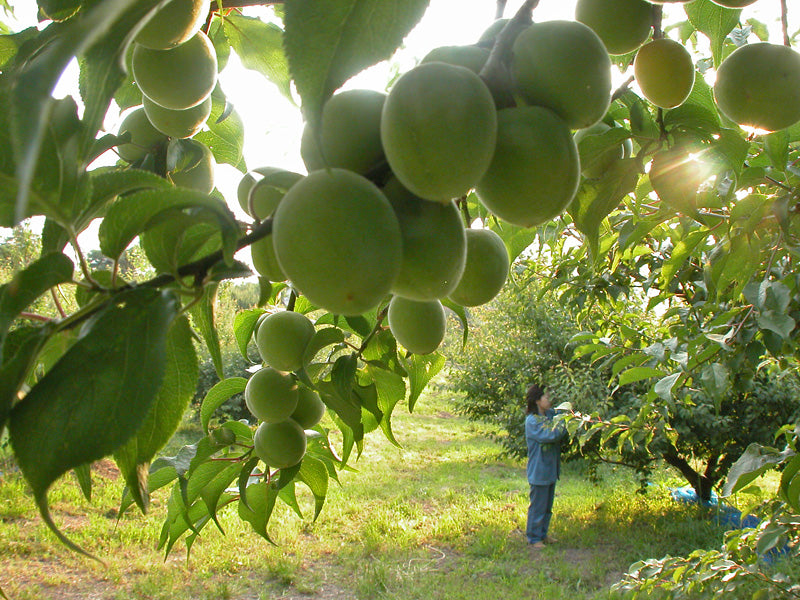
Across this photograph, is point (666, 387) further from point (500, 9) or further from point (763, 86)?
point (500, 9)

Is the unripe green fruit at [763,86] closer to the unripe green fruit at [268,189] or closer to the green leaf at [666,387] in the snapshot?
the unripe green fruit at [268,189]

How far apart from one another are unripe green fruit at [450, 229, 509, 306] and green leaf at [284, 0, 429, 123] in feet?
0.86

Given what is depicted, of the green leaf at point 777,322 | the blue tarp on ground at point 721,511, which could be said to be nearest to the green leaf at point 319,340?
the green leaf at point 777,322

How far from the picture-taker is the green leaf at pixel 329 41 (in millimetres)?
320

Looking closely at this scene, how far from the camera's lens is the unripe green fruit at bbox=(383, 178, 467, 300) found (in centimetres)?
42

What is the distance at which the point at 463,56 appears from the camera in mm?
473

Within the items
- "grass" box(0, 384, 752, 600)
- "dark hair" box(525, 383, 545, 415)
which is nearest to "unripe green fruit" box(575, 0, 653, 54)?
"grass" box(0, 384, 752, 600)

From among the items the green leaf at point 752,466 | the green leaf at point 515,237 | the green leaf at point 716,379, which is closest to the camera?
the green leaf at point 515,237

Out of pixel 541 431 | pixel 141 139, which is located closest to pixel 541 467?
pixel 541 431

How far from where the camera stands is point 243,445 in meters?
0.98

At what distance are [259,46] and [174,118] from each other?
7.7 inches

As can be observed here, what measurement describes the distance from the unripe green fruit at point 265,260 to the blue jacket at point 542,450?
482 cm

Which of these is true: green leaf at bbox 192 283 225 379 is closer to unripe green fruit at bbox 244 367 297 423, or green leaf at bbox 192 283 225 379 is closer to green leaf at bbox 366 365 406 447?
unripe green fruit at bbox 244 367 297 423

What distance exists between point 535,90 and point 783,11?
36cm
